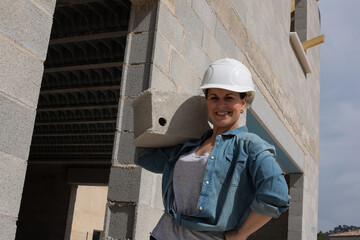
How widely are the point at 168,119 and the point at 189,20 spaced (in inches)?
78.7

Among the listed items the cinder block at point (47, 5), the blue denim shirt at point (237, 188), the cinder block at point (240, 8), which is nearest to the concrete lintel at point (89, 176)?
the cinder block at point (240, 8)

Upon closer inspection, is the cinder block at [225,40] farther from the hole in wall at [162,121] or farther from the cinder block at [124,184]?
the hole in wall at [162,121]

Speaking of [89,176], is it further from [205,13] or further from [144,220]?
[144,220]

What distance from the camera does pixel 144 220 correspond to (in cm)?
337

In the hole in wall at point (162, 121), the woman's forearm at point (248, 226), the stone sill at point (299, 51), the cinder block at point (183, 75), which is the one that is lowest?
→ the woman's forearm at point (248, 226)

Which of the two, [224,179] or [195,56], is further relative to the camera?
[195,56]

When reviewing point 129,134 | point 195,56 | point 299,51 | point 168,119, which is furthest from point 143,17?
point 299,51

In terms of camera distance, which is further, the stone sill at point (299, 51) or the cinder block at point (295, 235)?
the cinder block at point (295, 235)

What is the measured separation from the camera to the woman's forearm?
2037 mm

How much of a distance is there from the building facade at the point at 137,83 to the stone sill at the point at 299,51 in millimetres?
25

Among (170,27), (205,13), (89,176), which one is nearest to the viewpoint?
(170,27)

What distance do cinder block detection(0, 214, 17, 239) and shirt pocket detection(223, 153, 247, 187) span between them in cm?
101

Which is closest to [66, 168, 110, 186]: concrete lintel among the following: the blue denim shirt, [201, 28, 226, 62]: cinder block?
[201, 28, 226, 62]: cinder block

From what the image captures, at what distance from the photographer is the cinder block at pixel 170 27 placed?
3760 mm
